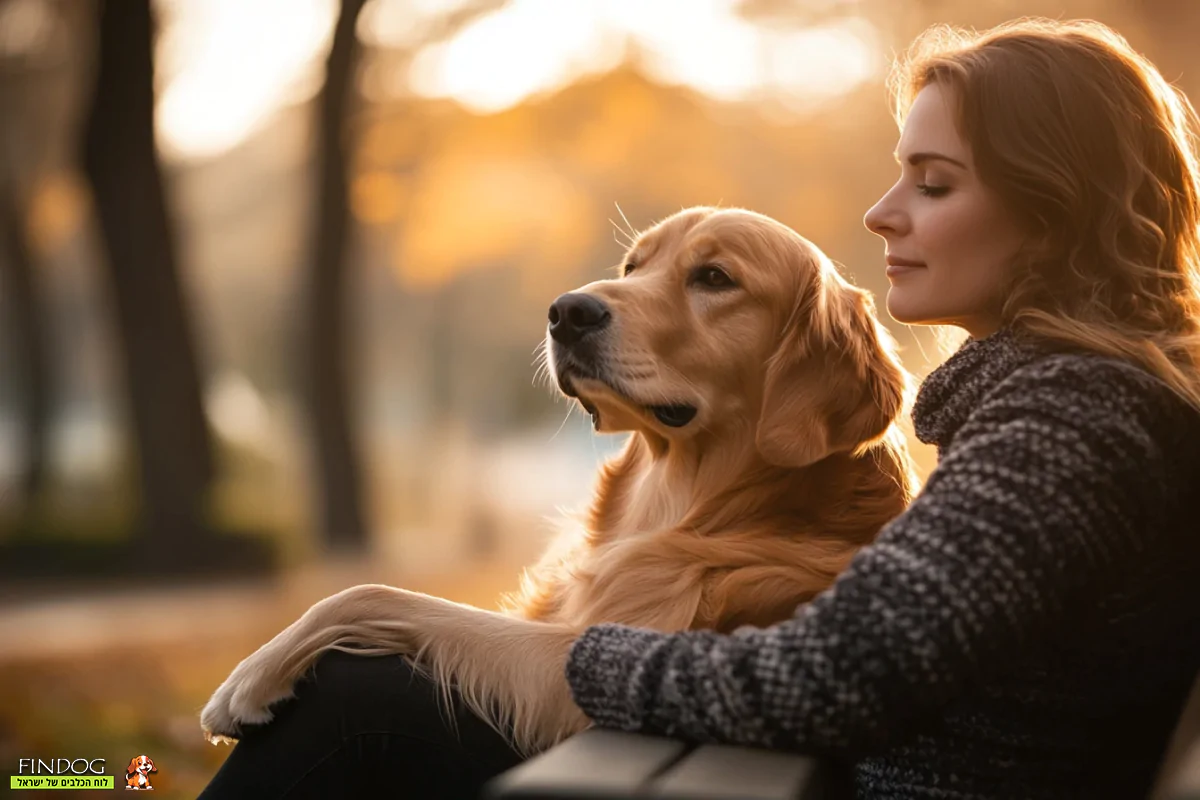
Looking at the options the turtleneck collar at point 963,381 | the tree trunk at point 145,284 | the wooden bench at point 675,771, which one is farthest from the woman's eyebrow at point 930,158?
the tree trunk at point 145,284

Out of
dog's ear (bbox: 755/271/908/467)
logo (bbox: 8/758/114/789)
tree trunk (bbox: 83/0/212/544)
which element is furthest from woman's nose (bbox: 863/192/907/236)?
tree trunk (bbox: 83/0/212/544)

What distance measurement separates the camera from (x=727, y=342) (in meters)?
2.94

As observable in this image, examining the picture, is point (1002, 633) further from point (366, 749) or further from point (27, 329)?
point (27, 329)

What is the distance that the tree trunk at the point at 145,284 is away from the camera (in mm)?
8133

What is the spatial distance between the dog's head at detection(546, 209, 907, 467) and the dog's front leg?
2.57 feet

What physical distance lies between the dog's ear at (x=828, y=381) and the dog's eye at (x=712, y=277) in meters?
0.19

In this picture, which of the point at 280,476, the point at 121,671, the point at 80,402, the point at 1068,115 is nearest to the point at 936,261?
the point at 1068,115

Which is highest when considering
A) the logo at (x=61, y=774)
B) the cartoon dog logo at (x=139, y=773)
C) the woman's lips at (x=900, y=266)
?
the woman's lips at (x=900, y=266)

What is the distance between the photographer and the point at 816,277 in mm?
2912

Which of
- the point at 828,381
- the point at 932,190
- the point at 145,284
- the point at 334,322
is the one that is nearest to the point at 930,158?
the point at 932,190

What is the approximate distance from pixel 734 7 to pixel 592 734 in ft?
35.0

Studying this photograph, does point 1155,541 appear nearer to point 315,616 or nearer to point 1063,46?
point 1063,46

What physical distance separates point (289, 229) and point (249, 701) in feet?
57.4

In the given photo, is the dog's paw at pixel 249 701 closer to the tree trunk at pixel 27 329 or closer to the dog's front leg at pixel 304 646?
the dog's front leg at pixel 304 646
